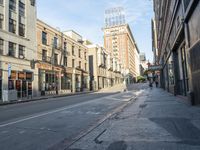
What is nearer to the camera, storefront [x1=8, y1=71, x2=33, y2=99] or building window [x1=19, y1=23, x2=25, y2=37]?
storefront [x1=8, y1=71, x2=33, y2=99]

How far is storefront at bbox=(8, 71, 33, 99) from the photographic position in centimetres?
2620

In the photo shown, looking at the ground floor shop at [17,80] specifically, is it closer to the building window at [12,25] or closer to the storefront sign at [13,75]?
the storefront sign at [13,75]

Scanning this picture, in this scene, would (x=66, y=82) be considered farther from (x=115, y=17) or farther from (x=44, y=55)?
(x=115, y=17)

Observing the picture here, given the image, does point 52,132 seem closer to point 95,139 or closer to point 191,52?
point 95,139

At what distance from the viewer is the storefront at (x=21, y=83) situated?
26200 mm

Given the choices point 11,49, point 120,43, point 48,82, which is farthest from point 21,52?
point 120,43

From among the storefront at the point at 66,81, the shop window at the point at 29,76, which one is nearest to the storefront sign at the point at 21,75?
the shop window at the point at 29,76

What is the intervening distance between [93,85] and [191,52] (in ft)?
155

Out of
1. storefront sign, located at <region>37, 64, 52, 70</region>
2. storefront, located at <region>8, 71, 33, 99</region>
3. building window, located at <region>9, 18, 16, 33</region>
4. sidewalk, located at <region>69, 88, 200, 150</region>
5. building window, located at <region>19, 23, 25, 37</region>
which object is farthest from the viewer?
storefront sign, located at <region>37, 64, 52, 70</region>

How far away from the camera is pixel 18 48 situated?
2816 centimetres

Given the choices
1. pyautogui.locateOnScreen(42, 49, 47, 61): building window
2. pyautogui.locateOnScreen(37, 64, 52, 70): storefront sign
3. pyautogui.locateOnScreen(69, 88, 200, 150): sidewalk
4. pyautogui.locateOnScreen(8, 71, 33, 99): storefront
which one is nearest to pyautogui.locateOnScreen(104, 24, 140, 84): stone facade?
pyautogui.locateOnScreen(37, 64, 52, 70): storefront sign

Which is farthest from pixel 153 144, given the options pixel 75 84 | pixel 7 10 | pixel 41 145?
pixel 75 84

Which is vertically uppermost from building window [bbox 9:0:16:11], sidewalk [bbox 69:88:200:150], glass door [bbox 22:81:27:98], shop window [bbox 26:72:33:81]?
building window [bbox 9:0:16:11]

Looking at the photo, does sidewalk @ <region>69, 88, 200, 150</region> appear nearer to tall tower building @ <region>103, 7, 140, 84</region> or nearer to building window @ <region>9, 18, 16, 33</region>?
building window @ <region>9, 18, 16, 33</region>
